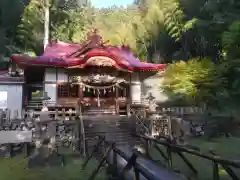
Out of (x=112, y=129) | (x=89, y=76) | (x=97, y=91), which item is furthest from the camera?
(x=97, y=91)

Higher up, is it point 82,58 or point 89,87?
point 82,58

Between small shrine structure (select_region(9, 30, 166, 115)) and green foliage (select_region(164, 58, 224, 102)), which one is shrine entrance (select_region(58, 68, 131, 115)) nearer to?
small shrine structure (select_region(9, 30, 166, 115))

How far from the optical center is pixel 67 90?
1748 cm

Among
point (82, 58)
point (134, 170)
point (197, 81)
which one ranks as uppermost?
point (82, 58)

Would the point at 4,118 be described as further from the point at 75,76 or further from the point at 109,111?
the point at 109,111

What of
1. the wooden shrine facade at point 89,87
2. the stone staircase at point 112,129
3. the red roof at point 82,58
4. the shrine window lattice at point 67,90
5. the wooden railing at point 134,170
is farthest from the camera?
the shrine window lattice at point 67,90

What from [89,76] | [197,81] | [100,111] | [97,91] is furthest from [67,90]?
[197,81]

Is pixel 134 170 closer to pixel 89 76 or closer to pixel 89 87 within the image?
pixel 89 87

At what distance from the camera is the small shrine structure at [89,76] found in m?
16.2

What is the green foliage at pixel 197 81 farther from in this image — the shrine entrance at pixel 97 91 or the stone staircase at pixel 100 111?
the stone staircase at pixel 100 111

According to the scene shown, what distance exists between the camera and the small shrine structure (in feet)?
53.2

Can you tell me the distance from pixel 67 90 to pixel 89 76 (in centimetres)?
183

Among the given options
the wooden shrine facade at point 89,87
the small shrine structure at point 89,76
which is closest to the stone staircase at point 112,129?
the small shrine structure at point 89,76

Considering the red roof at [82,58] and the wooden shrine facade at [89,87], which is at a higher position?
the red roof at [82,58]
